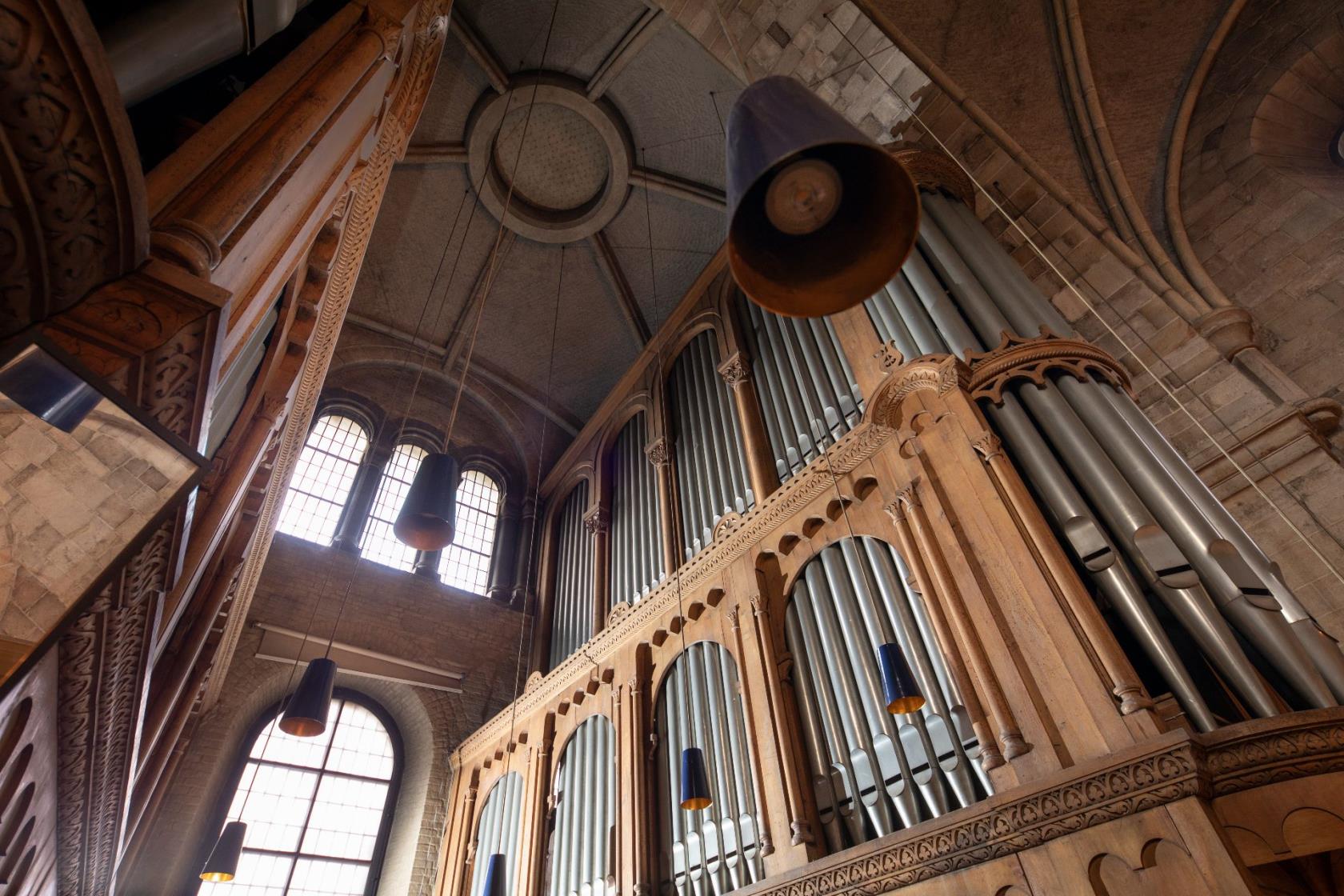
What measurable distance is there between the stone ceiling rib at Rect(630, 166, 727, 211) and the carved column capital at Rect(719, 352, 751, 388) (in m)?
3.95

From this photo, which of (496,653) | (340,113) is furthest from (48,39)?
(496,653)

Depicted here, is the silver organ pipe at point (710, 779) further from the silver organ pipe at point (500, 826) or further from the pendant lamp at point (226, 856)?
the pendant lamp at point (226, 856)

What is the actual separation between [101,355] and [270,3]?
1.31 m

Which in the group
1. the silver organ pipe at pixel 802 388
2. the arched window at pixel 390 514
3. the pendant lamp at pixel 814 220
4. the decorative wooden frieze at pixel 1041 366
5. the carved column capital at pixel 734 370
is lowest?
the pendant lamp at pixel 814 220

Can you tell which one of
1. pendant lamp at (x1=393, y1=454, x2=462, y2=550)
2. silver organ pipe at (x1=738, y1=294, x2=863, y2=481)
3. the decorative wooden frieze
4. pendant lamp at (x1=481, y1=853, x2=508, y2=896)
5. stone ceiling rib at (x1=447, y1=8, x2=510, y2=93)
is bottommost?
pendant lamp at (x1=481, y1=853, x2=508, y2=896)

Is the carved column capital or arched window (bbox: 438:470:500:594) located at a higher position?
arched window (bbox: 438:470:500:594)

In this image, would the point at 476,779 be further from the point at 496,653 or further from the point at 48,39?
the point at 48,39

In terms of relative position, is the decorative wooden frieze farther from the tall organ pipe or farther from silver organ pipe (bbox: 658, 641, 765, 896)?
→ silver organ pipe (bbox: 658, 641, 765, 896)

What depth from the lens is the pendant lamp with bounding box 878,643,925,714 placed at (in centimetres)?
349

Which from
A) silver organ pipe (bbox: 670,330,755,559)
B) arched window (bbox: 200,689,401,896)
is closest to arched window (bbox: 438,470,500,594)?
arched window (bbox: 200,689,401,896)

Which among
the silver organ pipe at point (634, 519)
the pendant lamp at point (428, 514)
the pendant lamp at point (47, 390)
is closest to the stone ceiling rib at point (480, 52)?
the silver organ pipe at point (634, 519)

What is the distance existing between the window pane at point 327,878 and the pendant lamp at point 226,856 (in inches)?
69.8

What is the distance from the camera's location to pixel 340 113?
276cm

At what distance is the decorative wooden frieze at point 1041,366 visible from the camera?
4.48 metres
